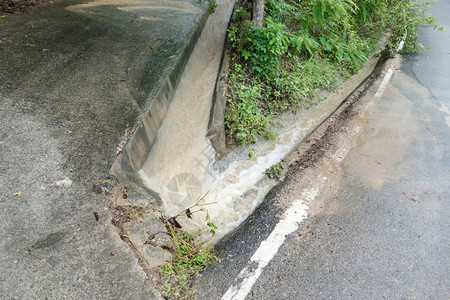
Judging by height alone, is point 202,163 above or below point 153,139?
below

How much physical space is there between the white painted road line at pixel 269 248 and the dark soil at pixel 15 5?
23.3 ft

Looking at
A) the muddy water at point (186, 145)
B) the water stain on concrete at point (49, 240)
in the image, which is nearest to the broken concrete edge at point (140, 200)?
the muddy water at point (186, 145)

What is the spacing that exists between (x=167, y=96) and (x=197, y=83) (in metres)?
0.99

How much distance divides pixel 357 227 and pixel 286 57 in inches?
160

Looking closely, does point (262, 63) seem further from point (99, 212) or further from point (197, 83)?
point (99, 212)

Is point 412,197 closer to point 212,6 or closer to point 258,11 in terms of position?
point 258,11

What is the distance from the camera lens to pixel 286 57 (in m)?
6.47

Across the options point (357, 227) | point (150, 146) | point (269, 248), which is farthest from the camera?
point (150, 146)

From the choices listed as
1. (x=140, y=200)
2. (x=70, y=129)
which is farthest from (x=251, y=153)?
(x=70, y=129)

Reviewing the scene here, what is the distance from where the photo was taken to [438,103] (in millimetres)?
6449

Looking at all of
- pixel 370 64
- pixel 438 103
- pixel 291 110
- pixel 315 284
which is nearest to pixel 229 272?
pixel 315 284

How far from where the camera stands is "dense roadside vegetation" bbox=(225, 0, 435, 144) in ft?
17.3

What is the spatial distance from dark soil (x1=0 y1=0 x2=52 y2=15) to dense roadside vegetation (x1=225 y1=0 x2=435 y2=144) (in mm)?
4628

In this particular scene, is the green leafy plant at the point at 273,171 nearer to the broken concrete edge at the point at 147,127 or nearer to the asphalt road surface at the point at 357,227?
the asphalt road surface at the point at 357,227
